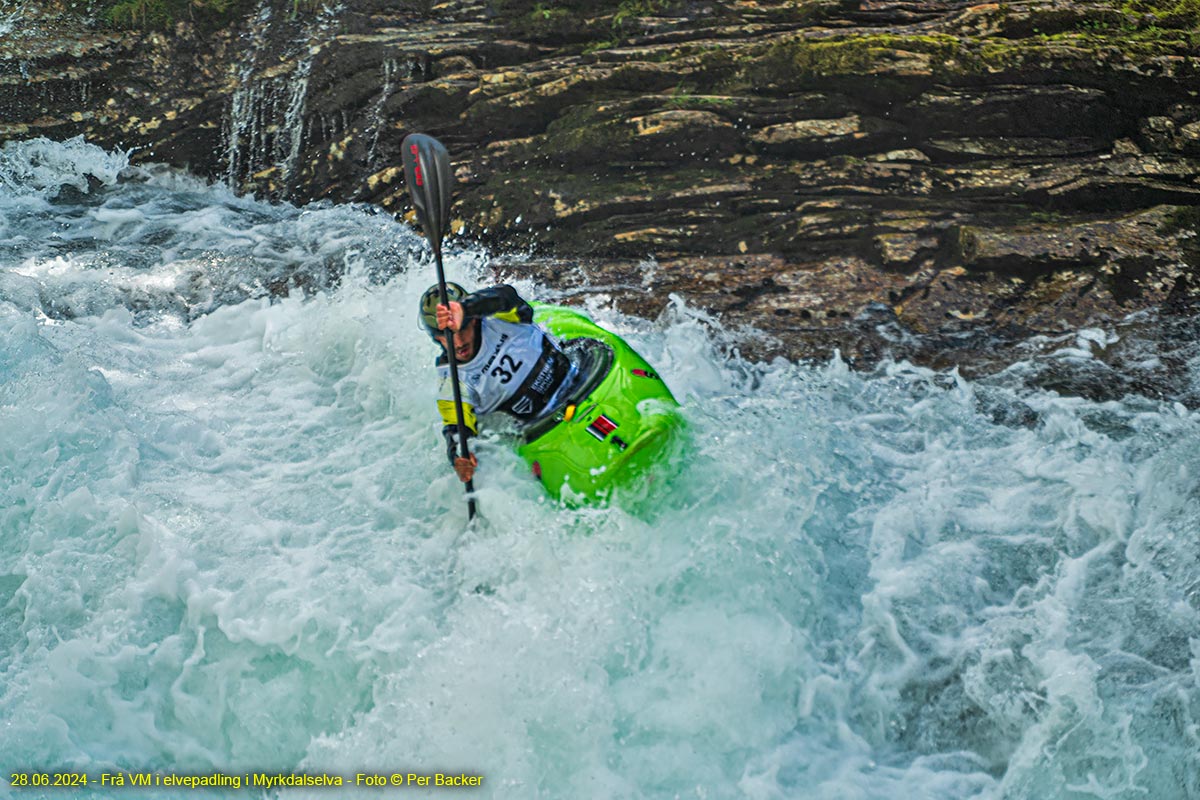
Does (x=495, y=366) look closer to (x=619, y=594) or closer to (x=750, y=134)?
(x=619, y=594)

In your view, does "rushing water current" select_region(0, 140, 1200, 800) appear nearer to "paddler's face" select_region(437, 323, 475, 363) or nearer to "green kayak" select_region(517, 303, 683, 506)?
"green kayak" select_region(517, 303, 683, 506)

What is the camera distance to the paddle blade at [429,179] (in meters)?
4.57

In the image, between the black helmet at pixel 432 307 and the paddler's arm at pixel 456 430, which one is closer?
the black helmet at pixel 432 307

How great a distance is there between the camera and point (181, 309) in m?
7.14

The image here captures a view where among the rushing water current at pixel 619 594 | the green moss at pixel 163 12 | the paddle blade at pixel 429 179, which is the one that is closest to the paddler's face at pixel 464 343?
the paddle blade at pixel 429 179

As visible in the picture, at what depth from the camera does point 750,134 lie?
805 centimetres

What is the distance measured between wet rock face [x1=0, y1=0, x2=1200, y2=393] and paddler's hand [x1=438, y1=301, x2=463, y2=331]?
2.67 metres

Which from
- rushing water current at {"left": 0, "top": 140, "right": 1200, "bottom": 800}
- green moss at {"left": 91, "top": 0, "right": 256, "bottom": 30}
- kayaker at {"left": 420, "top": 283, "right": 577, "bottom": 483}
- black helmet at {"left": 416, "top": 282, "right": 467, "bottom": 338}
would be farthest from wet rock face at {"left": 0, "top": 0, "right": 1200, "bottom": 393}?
black helmet at {"left": 416, "top": 282, "right": 467, "bottom": 338}

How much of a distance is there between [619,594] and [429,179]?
2.14m

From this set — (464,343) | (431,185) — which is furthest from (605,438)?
(431,185)

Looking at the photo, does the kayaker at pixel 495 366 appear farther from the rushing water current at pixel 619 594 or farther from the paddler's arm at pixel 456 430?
the rushing water current at pixel 619 594

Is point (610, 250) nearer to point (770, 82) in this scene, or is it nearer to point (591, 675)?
point (770, 82)

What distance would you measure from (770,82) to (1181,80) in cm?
321

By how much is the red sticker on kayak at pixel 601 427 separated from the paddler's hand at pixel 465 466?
59 centimetres
